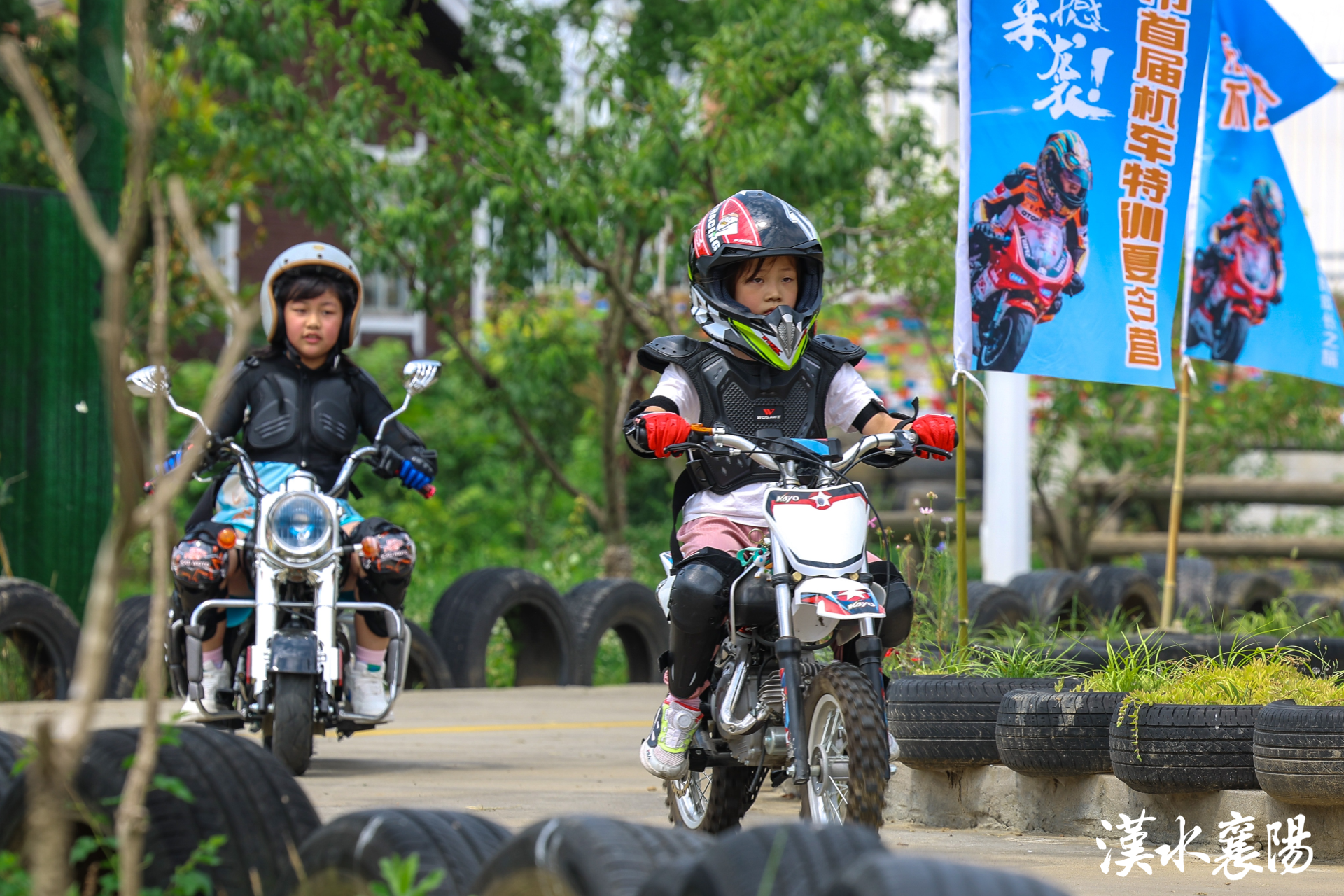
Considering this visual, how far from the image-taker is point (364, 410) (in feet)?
24.8

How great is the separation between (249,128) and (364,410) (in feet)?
23.7

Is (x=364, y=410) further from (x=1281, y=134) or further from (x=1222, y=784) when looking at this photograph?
(x=1281, y=134)

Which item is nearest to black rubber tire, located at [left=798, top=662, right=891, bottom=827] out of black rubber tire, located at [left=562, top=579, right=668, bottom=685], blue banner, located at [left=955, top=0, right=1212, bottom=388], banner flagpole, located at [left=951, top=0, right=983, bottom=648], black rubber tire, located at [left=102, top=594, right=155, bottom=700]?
banner flagpole, located at [left=951, top=0, right=983, bottom=648]

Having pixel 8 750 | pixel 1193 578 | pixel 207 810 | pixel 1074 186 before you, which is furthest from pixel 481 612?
pixel 207 810

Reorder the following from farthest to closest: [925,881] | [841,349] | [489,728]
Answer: [489,728], [841,349], [925,881]

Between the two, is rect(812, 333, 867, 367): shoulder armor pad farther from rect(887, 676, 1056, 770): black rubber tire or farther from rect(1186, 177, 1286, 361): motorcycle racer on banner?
rect(1186, 177, 1286, 361): motorcycle racer on banner

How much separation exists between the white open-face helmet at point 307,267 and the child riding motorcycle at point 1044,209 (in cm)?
262

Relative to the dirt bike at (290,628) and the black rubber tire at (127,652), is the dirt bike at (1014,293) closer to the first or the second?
the dirt bike at (290,628)

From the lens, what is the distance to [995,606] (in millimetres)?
11008

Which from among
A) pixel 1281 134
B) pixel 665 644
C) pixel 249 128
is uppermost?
pixel 1281 134

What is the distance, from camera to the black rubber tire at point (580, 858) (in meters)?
2.61

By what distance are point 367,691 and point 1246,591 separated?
10.6 meters

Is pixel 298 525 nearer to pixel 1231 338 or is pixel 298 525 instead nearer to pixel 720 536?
pixel 720 536

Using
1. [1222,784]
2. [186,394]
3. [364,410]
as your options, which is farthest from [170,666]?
[186,394]
